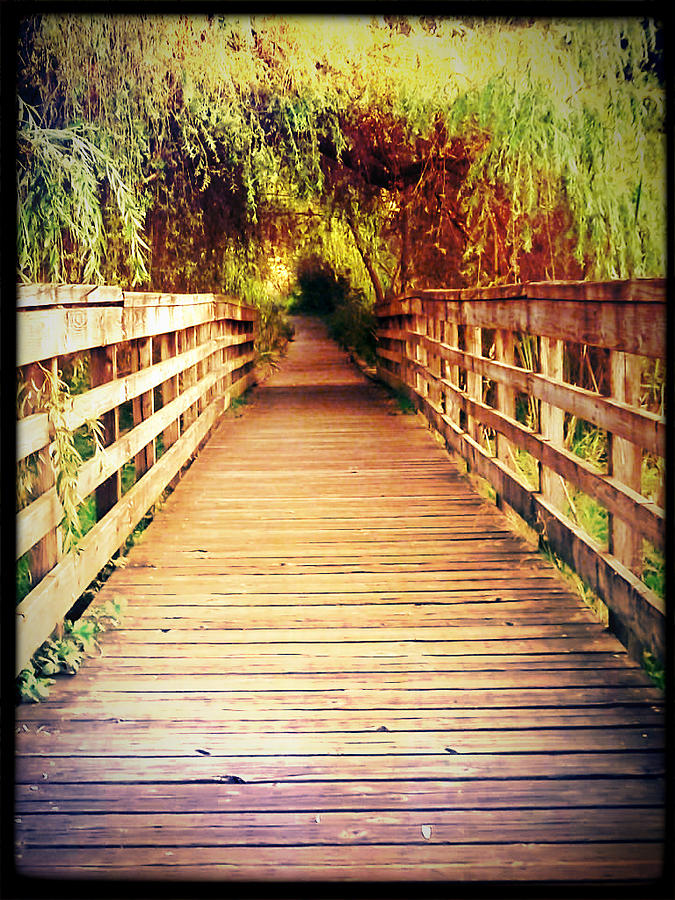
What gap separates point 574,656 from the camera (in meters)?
2.78

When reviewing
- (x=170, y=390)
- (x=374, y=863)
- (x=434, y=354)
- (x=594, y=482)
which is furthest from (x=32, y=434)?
(x=434, y=354)

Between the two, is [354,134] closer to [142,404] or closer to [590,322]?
[142,404]

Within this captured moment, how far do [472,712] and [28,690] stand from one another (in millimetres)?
1143

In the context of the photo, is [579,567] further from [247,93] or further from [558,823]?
[247,93]

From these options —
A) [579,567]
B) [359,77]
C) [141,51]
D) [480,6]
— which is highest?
[359,77]

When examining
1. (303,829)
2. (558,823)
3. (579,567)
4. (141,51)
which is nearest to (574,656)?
(579,567)

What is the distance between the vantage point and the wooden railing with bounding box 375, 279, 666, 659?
2568 mm

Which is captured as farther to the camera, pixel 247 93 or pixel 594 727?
pixel 247 93

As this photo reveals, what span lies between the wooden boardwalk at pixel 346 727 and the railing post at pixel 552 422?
0.27m

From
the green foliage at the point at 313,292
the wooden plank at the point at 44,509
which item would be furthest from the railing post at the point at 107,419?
the green foliage at the point at 313,292

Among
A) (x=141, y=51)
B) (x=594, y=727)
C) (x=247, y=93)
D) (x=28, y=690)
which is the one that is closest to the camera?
(x=594, y=727)

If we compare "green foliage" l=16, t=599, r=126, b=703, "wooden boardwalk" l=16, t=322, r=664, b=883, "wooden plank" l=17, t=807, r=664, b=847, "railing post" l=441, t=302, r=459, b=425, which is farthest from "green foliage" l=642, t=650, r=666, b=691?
"railing post" l=441, t=302, r=459, b=425

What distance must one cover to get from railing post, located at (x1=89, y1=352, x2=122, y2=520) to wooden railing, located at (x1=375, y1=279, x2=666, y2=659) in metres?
1.60

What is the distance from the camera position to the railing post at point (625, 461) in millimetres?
2781
